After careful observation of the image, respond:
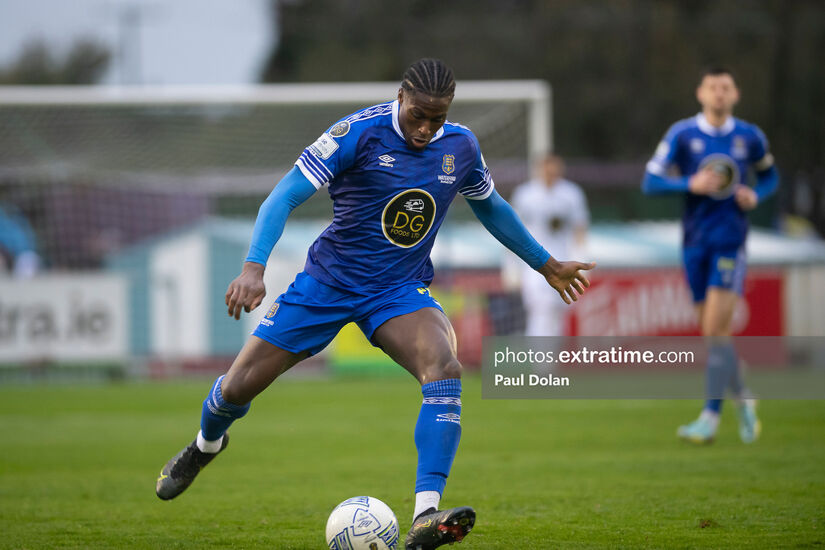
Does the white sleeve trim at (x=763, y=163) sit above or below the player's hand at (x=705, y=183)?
above

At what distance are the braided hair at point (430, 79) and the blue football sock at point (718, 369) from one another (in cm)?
452

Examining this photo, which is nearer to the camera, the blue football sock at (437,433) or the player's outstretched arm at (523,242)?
the blue football sock at (437,433)

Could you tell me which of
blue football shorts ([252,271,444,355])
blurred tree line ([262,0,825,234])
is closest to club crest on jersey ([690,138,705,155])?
blue football shorts ([252,271,444,355])

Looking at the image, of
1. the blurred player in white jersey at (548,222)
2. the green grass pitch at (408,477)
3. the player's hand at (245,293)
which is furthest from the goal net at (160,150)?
the player's hand at (245,293)

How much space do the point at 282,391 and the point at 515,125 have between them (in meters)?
5.65

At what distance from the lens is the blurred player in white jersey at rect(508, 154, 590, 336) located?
13914 mm

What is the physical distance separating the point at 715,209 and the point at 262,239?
16.2 feet

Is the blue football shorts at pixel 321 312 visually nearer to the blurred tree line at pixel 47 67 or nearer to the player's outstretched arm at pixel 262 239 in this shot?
the player's outstretched arm at pixel 262 239

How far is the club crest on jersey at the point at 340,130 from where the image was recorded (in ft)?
17.1

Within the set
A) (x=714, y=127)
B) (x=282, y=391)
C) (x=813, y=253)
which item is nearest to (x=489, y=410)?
(x=282, y=391)

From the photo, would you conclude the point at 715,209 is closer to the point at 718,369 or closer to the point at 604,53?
the point at 718,369

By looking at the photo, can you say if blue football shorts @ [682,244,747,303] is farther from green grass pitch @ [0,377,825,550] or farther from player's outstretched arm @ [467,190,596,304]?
player's outstretched arm @ [467,190,596,304]

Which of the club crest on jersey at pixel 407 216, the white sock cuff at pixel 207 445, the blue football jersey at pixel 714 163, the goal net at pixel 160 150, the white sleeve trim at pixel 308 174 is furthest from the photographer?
the goal net at pixel 160 150

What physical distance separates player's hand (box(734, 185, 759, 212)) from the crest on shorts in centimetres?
396
